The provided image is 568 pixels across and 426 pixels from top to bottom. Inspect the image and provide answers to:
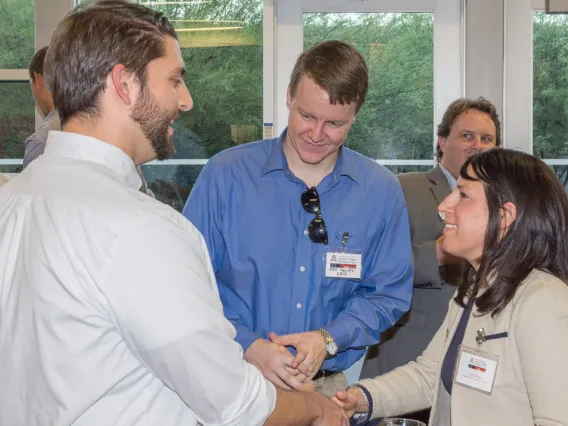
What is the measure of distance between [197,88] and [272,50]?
475mm

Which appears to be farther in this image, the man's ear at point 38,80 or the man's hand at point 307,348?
the man's ear at point 38,80

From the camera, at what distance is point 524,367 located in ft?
5.98

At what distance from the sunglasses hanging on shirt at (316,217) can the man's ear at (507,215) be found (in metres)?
0.58

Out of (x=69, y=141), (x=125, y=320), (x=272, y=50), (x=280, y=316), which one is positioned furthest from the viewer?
(x=272, y=50)

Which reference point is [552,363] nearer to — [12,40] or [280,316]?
[280,316]

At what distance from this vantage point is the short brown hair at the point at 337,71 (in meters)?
2.38

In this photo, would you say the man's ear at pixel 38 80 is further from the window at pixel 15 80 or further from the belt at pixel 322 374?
the belt at pixel 322 374

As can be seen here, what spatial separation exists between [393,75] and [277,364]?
98.3 inches

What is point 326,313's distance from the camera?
2.41 m

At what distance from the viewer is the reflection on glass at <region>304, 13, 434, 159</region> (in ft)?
14.0

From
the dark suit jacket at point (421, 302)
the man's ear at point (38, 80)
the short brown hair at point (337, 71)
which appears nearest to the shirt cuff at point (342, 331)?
the short brown hair at point (337, 71)

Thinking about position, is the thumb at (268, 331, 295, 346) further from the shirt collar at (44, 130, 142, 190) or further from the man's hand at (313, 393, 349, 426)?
the shirt collar at (44, 130, 142, 190)

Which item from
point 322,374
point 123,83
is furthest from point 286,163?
point 123,83

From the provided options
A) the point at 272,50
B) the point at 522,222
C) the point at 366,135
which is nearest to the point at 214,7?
the point at 272,50
